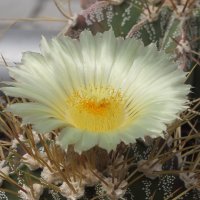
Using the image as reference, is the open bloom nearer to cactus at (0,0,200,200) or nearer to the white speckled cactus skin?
cactus at (0,0,200,200)

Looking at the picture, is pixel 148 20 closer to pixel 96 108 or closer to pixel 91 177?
pixel 96 108

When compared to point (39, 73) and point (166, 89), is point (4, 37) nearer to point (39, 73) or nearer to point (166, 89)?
point (39, 73)

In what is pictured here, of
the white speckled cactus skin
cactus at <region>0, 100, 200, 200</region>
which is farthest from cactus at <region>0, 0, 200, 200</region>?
the white speckled cactus skin

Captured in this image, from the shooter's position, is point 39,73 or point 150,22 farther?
point 150,22

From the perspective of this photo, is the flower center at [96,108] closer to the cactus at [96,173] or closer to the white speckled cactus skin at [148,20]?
the cactus at [96,173]

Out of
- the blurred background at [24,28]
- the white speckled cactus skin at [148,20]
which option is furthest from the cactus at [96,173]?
the blurred background at [24,28]

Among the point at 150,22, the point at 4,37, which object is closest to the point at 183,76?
the point at 150,22

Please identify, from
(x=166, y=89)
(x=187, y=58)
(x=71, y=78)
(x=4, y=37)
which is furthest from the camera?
(x=4, y=37)

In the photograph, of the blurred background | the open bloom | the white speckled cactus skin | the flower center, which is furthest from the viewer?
the blurred background

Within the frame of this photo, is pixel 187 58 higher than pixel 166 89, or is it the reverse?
pixel 187 58
